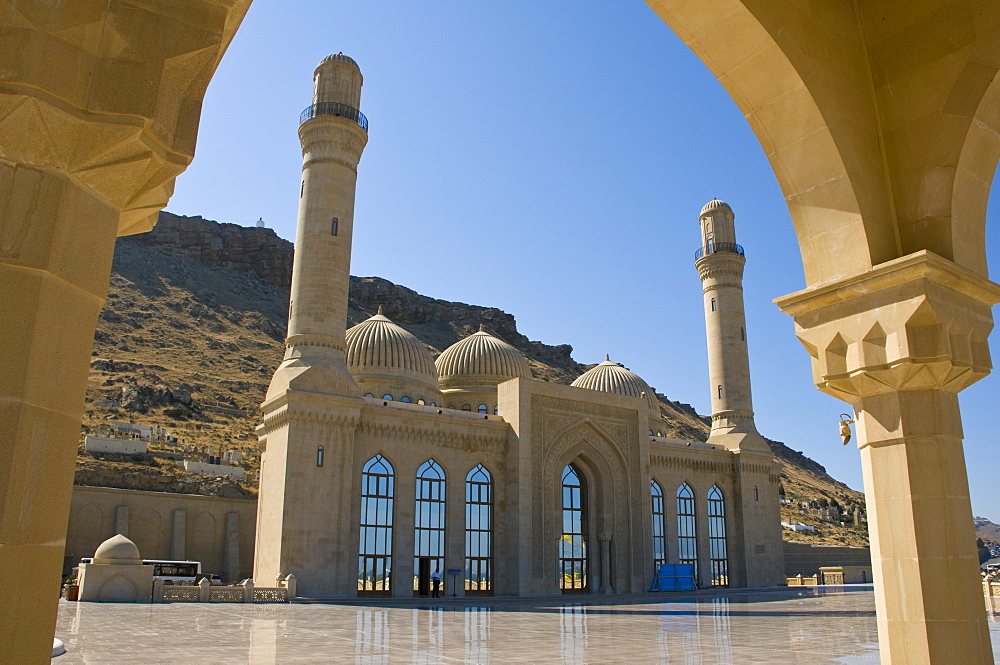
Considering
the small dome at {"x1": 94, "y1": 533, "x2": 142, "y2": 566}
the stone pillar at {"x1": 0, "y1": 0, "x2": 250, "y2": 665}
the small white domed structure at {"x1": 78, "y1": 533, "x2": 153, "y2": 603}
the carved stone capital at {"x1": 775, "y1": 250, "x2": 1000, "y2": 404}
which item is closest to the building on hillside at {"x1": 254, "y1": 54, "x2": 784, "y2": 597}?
the small white domed structure at {"x1": 78, "y1": 533, "x2": 153, "y2": 603}

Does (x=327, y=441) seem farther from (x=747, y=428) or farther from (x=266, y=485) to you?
(x=747, y=428)

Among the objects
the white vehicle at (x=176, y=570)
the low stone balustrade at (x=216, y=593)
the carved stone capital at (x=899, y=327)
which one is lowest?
the low stone balustrade at (x=216, y=593)

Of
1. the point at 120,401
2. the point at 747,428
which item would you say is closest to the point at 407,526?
the point at 747,428

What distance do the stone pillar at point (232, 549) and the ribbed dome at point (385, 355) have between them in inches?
318

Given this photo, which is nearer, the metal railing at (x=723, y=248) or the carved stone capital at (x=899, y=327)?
the carved stone capital at (x=899, y=327)

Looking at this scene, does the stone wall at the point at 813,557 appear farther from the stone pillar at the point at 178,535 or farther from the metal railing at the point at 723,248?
the stone pillar at the point at 178,535

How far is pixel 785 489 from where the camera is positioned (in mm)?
73562

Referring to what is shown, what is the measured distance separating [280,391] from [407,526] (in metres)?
5.20

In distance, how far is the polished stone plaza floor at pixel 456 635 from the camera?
759 centimetres

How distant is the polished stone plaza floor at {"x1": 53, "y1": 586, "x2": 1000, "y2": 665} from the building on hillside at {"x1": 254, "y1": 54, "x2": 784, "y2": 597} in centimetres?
492

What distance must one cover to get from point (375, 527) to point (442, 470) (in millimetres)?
2605

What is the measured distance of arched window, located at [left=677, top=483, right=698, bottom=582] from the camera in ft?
93.0

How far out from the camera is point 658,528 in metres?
27.7

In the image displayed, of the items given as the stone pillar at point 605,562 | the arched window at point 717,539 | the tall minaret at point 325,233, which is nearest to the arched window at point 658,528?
the arched window at point 717,539
